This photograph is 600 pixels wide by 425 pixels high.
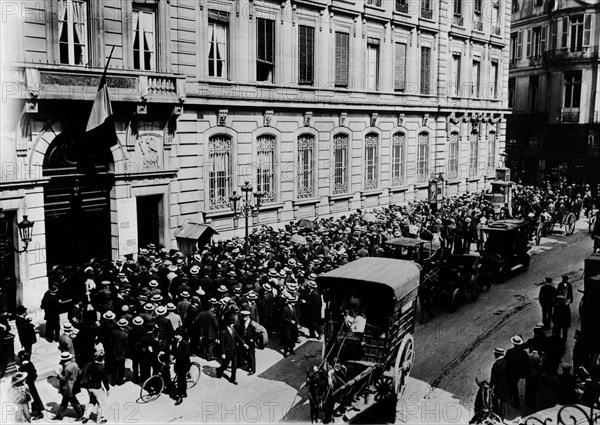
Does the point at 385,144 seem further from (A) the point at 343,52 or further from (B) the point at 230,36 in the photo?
(B) the point at 230,36

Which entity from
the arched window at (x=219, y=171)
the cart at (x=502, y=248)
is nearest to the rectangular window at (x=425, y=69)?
the cart at (x=502, y=248)

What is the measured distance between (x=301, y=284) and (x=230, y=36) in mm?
10982

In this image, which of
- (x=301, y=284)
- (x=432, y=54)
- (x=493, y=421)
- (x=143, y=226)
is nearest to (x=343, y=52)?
(x=432, y=54)

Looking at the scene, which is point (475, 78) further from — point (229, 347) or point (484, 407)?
point (484, 407)

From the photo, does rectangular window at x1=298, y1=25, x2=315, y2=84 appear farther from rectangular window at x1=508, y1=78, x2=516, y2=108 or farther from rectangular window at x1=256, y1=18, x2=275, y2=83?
rectangular window at x1=508, y1=78, x2=516, y2=108

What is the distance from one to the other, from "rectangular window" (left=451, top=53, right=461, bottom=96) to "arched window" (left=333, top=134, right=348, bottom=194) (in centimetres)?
1106

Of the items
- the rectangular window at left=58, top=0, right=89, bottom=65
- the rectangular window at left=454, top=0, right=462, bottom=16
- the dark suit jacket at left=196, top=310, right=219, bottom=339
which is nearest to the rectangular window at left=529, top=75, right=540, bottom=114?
the rectangular window at left=454, top=0, right=462, bottom=16

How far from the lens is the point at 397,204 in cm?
3344

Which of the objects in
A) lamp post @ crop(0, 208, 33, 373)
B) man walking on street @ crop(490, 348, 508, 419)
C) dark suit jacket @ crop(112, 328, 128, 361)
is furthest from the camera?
lamp post @ crop(0, 208, 33, 373)

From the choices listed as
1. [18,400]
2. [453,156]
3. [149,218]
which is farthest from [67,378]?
Result: [453,156]

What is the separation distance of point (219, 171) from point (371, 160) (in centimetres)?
1044

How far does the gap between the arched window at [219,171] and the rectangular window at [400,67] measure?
12.3m

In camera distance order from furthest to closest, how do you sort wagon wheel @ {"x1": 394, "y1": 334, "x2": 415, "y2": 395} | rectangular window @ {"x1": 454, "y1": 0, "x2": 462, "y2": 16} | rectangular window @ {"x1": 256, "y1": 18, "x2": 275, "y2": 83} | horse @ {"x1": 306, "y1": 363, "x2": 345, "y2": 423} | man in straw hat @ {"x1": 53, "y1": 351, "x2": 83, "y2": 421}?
rectangular window @ {"x1": 454, "y1": 0, "x2": 462, "y2": 16}, rectangular window @ {"x1": 256, "y1": 18, "x2": 275, "y2": 83}, wagon wheel @ {"x1": 394, "y1": 334, "x2": 415, "y2": 395}, man in straw hat @ {"x1": 53, "y1": 351, "x2": 83, "y2": 421}, horse @ {"x1": 306, "y1": 363, "x2": 345, "y2": 423}

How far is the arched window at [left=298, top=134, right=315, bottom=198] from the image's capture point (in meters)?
27.4
